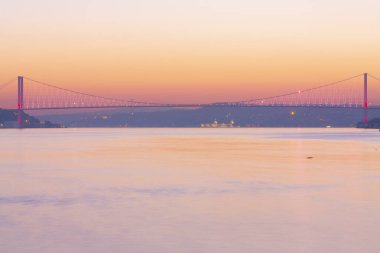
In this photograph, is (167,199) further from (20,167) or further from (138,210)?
(20,167)

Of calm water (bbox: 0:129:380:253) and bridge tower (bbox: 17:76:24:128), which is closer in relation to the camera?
calm water (bbox: 0:129:380:253)

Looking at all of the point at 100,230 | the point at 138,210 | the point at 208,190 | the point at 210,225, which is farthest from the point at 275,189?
the point at 100,230

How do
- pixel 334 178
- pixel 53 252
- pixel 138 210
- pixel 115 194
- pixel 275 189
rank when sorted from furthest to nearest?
pixel 334 178 → pixel 275 189 → pixel 115 194 → pixel 138 210 → pixel 53 252

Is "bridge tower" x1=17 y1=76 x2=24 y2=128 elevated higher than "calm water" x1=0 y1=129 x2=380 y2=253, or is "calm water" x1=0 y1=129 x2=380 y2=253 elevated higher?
"bridge tower" x1=17 y1=76 x2=24 y2=128

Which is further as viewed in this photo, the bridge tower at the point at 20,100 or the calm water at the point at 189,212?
the bridge tower at the point at 20,100

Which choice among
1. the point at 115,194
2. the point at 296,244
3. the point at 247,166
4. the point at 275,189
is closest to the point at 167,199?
the point at 115,194

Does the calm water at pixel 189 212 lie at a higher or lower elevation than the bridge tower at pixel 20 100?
lower

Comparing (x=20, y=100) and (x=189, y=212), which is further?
(x=20, y=100)

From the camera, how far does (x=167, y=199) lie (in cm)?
1395

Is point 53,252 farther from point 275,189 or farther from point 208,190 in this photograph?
point 275,189

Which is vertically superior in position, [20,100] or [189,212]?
[20,100]

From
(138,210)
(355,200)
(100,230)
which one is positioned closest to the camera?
(100,230)

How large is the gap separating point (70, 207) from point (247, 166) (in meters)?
13.4

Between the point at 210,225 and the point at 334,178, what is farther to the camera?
the point at 334,178
